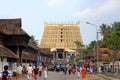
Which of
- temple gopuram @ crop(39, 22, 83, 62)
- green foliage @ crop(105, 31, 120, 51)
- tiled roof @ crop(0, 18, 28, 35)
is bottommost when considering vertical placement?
green foliage @ crop(105, 31, 120, 51)

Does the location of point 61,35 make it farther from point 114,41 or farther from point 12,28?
point 12,28

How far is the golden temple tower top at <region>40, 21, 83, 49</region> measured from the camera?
189 m

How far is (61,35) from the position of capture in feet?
632

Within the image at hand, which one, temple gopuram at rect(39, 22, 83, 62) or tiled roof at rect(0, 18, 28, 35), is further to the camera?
temple gopuram at rect(39, 22, 83, 62)

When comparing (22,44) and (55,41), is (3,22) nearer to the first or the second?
(22,44)

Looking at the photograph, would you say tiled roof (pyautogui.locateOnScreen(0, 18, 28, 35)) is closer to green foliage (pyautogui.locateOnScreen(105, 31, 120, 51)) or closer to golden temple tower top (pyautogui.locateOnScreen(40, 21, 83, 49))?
green foliage (pyautogui.locateOnScreen(105, 31, 120, 51))

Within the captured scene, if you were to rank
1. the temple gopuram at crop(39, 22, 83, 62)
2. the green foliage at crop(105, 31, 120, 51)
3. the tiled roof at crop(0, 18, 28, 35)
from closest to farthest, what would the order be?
1. the tiled roof at crop(0, 18, 28, 35)
2. the green foliage at crop(105, 31, 120, 51)
3. the temple gopuram at crop(39, 22, 83, 62)

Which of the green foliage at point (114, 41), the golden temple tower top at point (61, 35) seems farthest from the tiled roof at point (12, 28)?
the golden temple tower top at point (61, 35)

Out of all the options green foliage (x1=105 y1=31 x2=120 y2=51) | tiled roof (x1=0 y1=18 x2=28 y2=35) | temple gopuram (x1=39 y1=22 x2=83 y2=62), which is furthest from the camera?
temple gopuram (x1=39 y1=22 x2=83 y2=62)

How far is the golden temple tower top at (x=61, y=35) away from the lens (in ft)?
620

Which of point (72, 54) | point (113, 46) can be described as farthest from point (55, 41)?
point (113, 46)

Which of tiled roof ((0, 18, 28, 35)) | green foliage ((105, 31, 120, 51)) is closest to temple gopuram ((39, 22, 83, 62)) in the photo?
green foliage ((105, 31, 120, 51))

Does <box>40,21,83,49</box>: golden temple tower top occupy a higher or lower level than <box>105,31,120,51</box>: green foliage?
higher

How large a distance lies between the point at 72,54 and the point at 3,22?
354 ft
